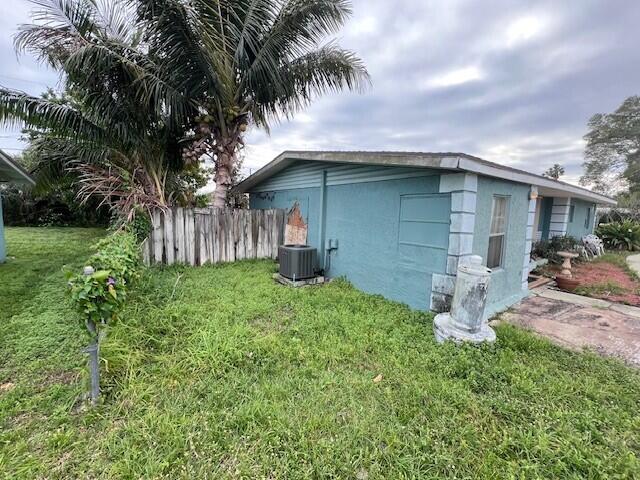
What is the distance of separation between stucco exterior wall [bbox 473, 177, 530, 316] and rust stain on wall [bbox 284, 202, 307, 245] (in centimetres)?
430

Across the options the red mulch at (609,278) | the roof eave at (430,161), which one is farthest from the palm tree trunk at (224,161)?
the red mulch at (609,278)

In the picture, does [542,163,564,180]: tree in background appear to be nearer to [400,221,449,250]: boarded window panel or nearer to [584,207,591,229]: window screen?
[584,207,591,229]: window screen

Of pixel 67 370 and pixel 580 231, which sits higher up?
pixel 580 231

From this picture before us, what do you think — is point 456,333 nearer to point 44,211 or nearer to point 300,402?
point 300,402

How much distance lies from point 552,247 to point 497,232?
6.31m

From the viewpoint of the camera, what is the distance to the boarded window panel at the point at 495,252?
4797 mm

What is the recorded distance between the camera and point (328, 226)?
21.9 ft

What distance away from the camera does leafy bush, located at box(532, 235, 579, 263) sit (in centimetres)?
889

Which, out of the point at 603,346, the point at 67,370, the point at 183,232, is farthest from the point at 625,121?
the point at 67,370

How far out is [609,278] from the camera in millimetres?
7199

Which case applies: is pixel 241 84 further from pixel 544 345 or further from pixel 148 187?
pixel 544 345

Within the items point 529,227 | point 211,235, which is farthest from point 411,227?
point 211,235

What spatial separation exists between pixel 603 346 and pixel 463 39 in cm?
641

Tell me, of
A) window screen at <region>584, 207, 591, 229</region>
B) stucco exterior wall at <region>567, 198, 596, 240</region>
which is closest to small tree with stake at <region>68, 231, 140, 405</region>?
stucco exterior wall at <region>567, 198, 596, 240</region>
